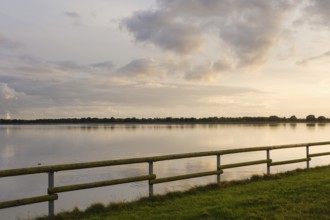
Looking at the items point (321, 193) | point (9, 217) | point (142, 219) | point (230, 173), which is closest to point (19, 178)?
point (9, 217)

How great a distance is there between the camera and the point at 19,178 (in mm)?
23188

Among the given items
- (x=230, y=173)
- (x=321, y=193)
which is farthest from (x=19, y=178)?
(x=321, y=193)

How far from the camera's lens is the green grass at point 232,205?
31.0ft

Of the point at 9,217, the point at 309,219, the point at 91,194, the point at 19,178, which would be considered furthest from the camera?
the point at 19,178

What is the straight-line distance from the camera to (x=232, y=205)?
33.9 ft

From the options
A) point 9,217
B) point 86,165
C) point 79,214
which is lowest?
point 9,217

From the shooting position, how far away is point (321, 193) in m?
11.6

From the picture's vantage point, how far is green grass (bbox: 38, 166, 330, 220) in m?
9.45

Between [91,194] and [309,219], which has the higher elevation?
[309,219]

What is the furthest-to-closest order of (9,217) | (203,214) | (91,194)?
1. (91,194)
2. (9,217)
3. (203,214)

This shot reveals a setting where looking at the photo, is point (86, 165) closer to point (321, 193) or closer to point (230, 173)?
point (321, 193)

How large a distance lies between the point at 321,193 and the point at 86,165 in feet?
22.1

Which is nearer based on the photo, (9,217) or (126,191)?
(9,217)

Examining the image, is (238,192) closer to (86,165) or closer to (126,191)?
(86,165)
